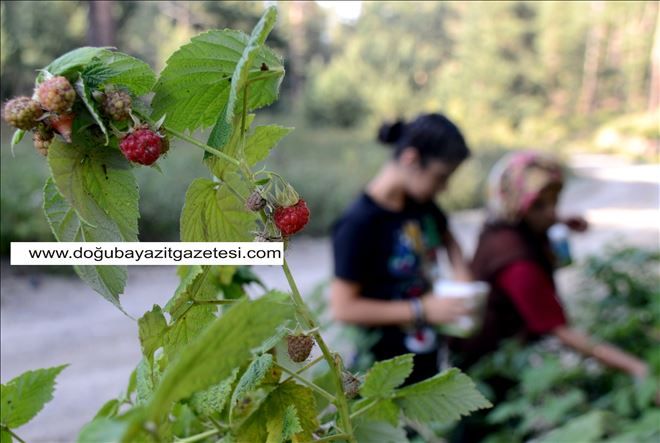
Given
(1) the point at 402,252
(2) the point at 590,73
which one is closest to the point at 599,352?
(1) the point at 402,252

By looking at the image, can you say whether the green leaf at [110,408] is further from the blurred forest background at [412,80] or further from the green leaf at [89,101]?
the blurred forest background at [412,80]

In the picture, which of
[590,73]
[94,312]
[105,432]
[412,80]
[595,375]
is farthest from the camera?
[590,73]

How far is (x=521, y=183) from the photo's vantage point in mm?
1606

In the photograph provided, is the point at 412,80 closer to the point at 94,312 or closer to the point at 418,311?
the point at 94,312

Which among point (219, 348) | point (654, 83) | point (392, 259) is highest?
point (654, 83)

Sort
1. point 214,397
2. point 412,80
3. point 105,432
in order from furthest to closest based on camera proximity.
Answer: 1. point 412,80
2. point 214,397
3. point 105,432

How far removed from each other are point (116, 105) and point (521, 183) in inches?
57.3

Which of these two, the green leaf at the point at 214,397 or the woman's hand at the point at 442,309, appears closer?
the green leaf at the point at 214,397

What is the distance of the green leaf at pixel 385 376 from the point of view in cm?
34

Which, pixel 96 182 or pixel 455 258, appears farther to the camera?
pixel 455 258

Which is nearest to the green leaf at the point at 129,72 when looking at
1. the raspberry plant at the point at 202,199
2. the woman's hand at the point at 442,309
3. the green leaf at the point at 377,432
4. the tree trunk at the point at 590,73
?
the raspberry plant at the point at 202,199

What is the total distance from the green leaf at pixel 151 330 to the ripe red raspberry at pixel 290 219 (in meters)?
0.07

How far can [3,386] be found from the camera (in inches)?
12.5

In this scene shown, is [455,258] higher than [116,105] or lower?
lower
